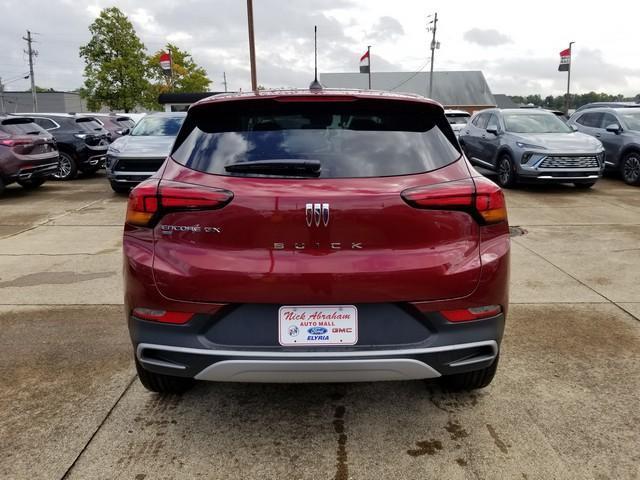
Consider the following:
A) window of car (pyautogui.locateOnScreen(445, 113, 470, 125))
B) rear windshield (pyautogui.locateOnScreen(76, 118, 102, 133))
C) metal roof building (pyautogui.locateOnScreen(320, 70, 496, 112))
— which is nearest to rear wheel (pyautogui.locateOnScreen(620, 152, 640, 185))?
window of car (pyautogui.locateOnScreen(445, 113, 470, 125))

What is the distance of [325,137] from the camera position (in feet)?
8.30

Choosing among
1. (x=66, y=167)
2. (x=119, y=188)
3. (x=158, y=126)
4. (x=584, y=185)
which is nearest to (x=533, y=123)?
(x=584, y=185)

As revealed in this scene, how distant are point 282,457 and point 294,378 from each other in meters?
0.44

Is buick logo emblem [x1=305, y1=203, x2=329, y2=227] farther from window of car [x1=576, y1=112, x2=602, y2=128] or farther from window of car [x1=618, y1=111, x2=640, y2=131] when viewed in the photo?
window of car [x1=576, y1=112, x2=602, y2=128]

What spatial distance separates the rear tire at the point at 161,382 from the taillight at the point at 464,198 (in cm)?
157

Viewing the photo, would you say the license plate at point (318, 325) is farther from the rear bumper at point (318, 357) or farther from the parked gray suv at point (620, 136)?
the parked gray suv at point (620, 136)

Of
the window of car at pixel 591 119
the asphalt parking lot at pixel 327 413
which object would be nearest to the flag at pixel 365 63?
the window of car at pixel 591 119

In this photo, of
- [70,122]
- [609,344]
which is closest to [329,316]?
[609,344]

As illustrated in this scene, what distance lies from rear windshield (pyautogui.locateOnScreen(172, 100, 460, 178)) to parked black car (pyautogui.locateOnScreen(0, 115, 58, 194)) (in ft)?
30.6

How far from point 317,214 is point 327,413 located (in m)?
1.21

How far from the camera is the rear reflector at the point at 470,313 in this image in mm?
2352

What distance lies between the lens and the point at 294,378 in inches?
92.5

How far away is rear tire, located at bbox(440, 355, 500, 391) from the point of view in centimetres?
288

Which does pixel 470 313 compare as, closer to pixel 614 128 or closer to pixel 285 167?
pixel 285 167
